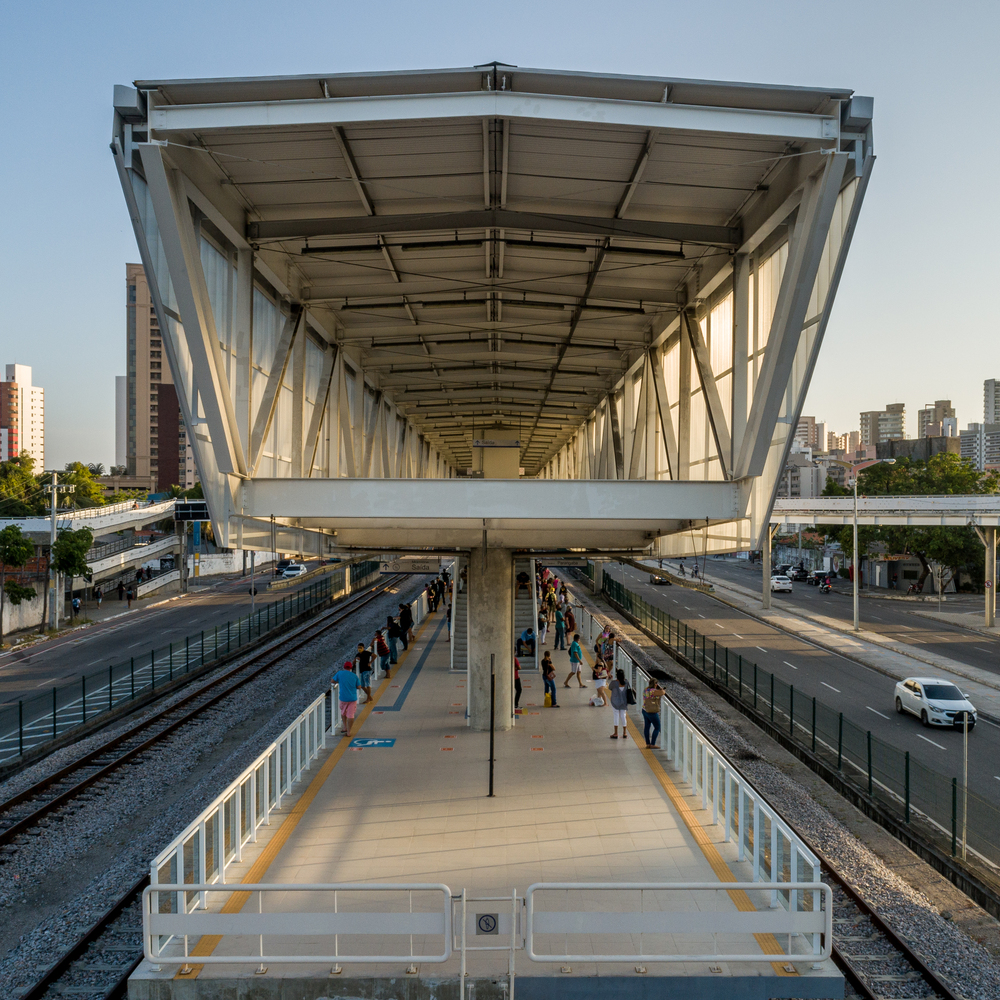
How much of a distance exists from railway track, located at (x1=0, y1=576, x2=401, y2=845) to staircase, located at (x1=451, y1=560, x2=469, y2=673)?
630 centimetres

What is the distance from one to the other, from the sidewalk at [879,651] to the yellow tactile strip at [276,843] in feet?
53.6

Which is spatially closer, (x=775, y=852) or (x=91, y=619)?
(x=775, y=852)

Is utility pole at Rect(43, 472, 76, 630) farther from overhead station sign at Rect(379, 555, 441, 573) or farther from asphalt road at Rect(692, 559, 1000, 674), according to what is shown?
asphalt road at Rect(692, 559, 1000, 674)

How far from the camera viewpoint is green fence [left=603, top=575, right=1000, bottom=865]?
12547 mm

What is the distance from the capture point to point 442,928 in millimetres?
6785

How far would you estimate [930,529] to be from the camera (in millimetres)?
51500

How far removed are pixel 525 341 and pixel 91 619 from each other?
3113cm

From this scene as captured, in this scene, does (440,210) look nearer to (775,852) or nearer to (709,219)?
(709,219)

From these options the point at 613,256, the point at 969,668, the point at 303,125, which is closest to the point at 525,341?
the point at 613,256

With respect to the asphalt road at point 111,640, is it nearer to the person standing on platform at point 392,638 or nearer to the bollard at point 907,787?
the person standing on platform at point 392,638

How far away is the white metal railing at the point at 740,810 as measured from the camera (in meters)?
8.07

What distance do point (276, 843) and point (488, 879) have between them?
107 inches

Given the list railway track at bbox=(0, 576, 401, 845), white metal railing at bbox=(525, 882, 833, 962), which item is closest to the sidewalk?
railway track at bbox=(0, 576, 401, 845)

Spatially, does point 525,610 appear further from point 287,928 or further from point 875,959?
point 287,928
